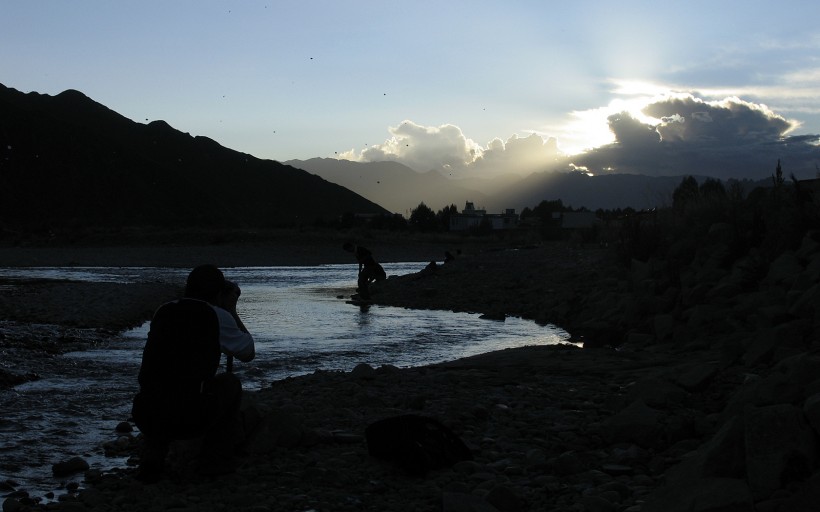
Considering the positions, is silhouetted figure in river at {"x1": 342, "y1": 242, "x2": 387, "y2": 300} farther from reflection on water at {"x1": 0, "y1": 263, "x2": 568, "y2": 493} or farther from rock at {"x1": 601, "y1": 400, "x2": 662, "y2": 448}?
rock at {"x1": 601, "y1": 400, "x2": 662, "y2": 448}

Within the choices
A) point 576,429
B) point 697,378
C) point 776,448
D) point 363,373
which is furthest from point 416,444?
point 363,373

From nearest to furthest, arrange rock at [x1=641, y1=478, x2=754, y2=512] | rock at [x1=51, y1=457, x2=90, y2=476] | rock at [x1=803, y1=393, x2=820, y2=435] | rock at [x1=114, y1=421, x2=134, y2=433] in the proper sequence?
rock at [x1=641, y1=478, x2=754, y2=512], rock at [x1=803, y1=393, x2=820, y2=435], rock at [x1=51, y1=457, x2=90, y2=476], rock at [x1=114, y1=421, x2=134, y2=433]

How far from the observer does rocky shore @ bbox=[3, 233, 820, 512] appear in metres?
4.35

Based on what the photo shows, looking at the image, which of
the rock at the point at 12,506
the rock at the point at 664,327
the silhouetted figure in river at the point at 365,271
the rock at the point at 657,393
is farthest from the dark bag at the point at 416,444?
the silhouetted figure in river at the point at 365,271

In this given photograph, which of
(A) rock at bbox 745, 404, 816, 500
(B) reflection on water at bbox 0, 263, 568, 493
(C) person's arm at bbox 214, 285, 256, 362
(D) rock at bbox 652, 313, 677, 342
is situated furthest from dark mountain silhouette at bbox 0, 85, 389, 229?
(A) rock at bbox 745, 404, 816, 500

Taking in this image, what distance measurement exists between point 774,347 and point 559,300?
10994mm

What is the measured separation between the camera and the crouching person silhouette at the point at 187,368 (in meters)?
5.41

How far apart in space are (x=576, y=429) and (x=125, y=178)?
309 feet

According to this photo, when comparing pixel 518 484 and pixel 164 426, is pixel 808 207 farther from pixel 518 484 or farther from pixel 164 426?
pixel 164 426

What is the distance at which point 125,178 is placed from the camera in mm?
94062

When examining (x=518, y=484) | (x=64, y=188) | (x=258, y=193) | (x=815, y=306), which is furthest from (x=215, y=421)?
(x=258, y=193)

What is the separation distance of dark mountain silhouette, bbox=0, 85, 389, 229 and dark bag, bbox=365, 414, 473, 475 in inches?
2976

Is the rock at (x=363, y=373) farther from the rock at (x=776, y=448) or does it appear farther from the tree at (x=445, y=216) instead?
the tree at (x=445, y=216)

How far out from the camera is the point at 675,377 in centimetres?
774
